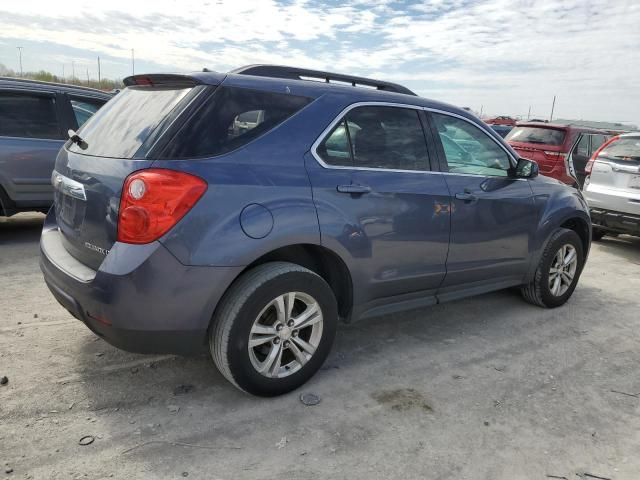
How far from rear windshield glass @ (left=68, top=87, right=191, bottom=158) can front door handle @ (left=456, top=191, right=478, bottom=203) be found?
1979mm

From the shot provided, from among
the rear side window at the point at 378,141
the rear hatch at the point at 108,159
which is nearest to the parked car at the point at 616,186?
the rear side window at the point at 378,141

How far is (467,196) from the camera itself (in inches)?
148

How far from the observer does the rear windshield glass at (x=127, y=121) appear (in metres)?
2.74

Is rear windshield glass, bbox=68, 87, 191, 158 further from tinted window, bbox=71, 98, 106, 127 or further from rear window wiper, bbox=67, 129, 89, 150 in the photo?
tinted window, bbox=71, 98, 106, 127

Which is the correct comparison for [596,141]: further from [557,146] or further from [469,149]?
[469,149]

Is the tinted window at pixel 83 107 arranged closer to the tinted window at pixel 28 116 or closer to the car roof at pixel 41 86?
the car roof at pixel 41 86

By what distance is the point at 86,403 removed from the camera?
284 centimetres

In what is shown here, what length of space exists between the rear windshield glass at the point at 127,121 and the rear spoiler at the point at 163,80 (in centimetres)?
3

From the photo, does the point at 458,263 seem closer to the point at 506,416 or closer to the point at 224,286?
the point at 506,416

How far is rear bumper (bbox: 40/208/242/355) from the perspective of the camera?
2486mm

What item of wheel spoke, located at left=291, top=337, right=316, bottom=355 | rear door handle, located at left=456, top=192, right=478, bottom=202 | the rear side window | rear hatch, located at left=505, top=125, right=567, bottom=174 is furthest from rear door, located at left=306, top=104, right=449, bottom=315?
rear hatch, located at left=505, top=125, right=567, bottom=174

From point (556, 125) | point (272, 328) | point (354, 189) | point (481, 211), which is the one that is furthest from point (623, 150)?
point (272, 328)

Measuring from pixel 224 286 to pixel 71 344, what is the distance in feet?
5.01

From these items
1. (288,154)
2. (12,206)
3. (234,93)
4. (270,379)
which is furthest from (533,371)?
(12,206)
